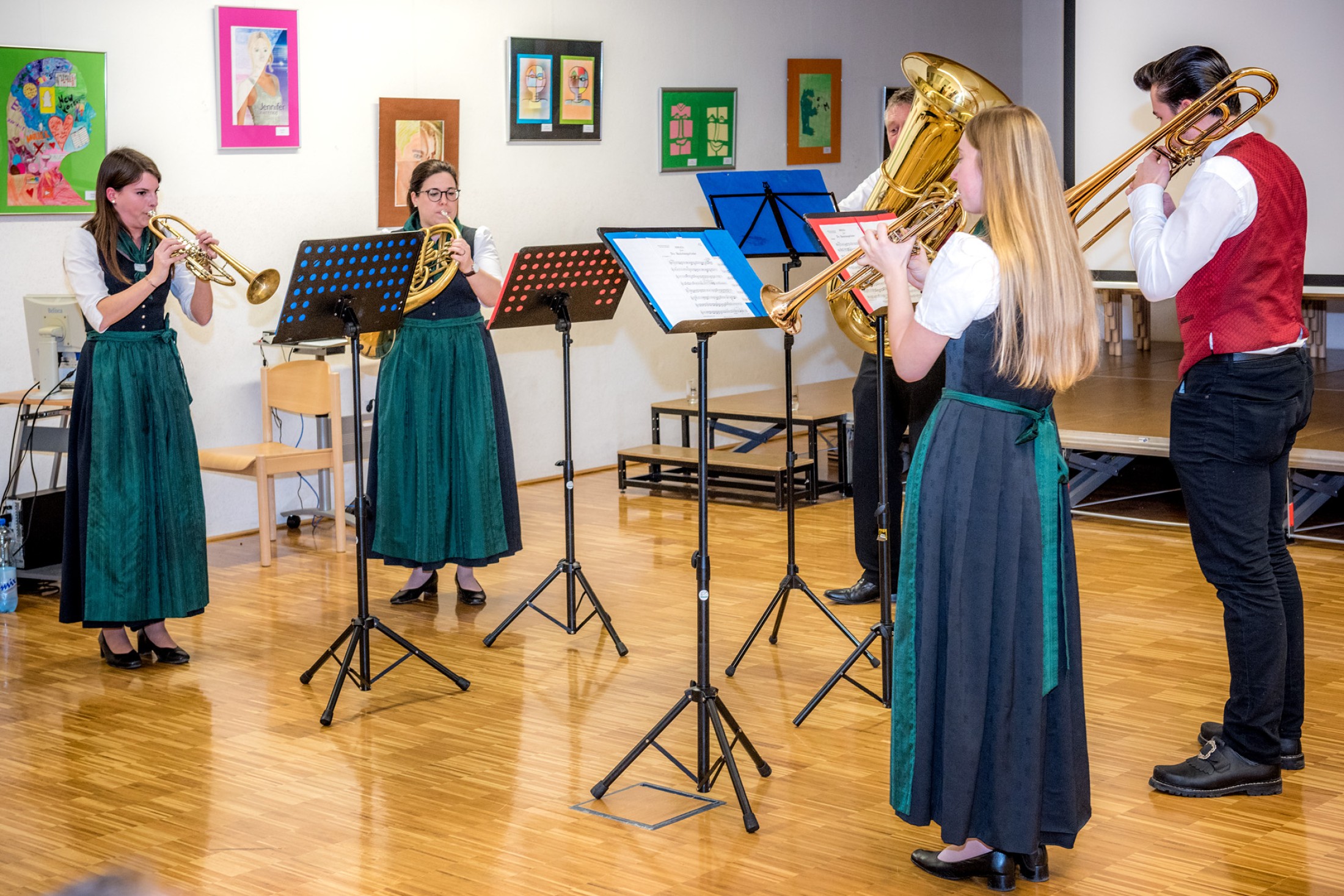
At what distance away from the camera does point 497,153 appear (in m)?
7.76

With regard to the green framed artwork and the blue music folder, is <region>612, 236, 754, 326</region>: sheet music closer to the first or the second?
the blue music folder

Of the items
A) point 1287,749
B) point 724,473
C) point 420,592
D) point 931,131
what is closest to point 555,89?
point 724,473

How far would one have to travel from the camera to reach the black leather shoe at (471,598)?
5453mm

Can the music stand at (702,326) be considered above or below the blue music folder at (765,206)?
below

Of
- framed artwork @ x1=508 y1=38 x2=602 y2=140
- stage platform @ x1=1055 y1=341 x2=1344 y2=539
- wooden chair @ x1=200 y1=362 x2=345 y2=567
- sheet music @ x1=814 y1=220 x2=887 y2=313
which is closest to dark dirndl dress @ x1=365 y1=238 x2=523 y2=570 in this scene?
wooden chair @ x1=200 y1=362 x2=345 y2=567

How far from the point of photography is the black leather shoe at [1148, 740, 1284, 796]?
11.5 feet

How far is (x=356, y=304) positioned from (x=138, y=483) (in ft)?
3.41

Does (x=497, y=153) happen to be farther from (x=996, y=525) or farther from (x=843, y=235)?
(x=996, y=525)

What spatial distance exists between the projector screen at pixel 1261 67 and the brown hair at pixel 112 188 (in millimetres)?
4140

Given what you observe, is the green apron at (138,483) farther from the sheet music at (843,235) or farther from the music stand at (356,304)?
the sheet music at (843,235)

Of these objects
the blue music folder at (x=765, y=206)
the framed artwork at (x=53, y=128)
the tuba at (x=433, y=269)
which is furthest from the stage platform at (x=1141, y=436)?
the framed artwork at (x=53, y=128)

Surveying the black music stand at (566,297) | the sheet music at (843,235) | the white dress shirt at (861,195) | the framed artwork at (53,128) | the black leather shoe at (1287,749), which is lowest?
the black leather shoe at (1287,749)

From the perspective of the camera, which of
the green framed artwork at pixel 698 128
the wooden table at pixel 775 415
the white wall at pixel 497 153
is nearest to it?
the white wall at pixel 497 153

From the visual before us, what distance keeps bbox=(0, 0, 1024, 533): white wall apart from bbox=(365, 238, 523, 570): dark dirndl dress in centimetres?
188
